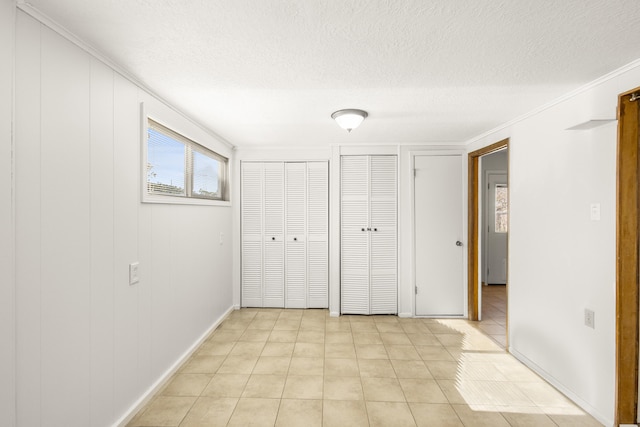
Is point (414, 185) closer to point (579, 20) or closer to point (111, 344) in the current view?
point (579, 20)

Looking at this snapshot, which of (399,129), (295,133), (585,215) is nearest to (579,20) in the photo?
(585,215)

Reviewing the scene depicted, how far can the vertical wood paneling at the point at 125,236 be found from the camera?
1.83 meters

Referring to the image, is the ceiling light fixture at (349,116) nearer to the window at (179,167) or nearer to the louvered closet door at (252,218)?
the window at (179,167)

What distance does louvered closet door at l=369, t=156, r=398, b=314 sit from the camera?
3973 millimetres

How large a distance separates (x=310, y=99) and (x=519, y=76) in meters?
1.46

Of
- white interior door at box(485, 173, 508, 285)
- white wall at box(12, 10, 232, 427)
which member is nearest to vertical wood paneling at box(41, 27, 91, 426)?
white wall at box(12, 10, 232, 427)

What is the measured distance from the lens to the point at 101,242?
1688 millimetres

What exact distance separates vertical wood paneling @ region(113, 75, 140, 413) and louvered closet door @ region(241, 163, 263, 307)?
213 cm

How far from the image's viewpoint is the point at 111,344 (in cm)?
178

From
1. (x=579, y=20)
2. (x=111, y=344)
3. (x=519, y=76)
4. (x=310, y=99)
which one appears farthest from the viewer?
(x=310, y=99)

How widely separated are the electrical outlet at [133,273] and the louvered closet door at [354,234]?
2550mm

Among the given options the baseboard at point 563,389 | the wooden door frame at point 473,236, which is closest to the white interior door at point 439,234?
the wooden door frame at point 473,236

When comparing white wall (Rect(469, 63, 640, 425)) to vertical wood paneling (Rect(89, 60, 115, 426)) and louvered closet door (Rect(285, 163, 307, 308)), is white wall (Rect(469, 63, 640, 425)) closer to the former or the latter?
louvered closet door (Rect(285, 163, 307, 308))

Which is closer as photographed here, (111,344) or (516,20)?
(516,20)
